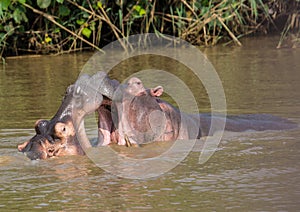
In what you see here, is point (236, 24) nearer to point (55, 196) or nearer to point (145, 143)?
point (145, 143)

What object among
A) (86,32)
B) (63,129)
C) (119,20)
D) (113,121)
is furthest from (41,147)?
(119,20)

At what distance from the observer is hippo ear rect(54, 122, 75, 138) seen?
438 cm

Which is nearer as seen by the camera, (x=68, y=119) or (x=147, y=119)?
(x=68, y=119)

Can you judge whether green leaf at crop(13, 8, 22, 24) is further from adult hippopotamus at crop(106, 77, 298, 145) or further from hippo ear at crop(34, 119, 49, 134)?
hippo ear at crop(34, 119, 49, 134)

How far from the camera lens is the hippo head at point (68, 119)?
14.5 feet

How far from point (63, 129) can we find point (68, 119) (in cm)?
6

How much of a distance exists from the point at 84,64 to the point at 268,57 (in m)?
2.12

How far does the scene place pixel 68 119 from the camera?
14.4 feet

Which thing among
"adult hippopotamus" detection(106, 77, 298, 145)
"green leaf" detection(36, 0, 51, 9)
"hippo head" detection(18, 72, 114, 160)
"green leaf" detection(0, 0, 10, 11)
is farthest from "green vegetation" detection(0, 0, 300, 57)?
"hippo head" detection(18, 72, 114, 160)

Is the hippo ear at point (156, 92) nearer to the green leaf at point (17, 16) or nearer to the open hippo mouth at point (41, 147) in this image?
the open hippo mouth at point (41, 147)

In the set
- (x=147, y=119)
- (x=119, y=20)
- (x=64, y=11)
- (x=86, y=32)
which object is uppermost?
(x=64, y=11)

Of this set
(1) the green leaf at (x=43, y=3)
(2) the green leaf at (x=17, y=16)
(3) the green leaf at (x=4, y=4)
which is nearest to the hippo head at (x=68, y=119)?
(3) the green leaf at (x=4, y=4)

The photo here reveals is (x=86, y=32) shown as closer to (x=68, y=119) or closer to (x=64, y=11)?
(x=64, y=11)

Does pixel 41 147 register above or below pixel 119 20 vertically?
below
